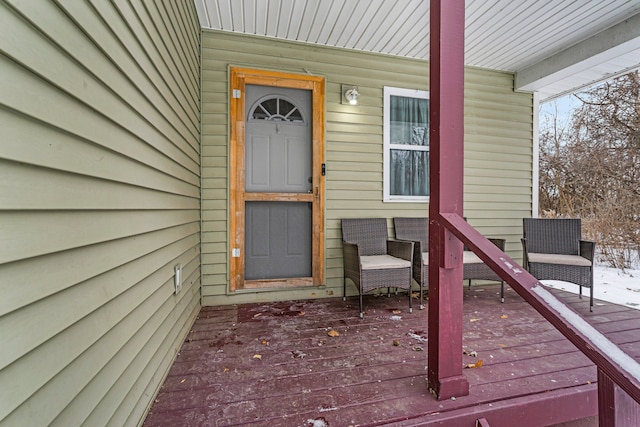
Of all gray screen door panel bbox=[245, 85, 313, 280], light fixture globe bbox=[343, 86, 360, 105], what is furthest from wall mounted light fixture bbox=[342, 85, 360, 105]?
gray screen door panel bbox=[245, 85, 313, 280]

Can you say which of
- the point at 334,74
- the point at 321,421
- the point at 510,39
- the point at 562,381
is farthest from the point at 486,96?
the point at 321,421

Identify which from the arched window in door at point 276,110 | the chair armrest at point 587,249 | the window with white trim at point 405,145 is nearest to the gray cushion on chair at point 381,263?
the window with white trim at point 405,145

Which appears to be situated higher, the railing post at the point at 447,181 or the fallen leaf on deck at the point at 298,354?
the railing post at the point at 447,181

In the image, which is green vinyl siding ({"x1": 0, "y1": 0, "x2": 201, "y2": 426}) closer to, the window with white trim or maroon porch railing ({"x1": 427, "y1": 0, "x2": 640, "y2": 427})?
maroon porch railing ({"x1": 427, "y1": 0, "x2": 640, "y2": 427})

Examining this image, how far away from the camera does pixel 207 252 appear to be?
9.58 ft

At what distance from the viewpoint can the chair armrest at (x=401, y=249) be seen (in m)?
2.79

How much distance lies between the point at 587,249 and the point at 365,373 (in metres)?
2.78

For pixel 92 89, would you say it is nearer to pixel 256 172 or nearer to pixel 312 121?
pixel 256 172

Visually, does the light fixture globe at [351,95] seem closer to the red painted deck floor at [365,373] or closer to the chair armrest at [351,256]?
the chair armrest at [351,256]

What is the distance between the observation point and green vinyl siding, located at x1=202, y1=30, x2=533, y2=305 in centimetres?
293

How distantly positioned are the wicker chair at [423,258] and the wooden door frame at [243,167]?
97 centimetres

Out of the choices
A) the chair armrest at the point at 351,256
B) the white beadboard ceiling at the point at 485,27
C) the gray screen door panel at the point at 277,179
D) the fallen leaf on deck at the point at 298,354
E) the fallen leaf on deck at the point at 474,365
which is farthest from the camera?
the gray screen door panel at the point at 277,179

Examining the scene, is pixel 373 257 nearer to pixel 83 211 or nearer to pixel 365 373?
pixel 365 373

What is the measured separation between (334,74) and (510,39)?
1947 millimetres
